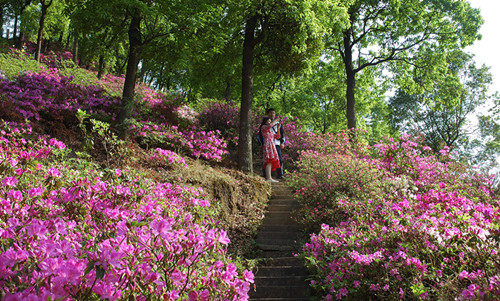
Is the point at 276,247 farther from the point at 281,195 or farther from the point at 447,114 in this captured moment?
the point at 447,114

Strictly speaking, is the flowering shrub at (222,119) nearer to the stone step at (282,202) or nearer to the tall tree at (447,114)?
the stone step at (282,202)

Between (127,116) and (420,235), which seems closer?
(420,235)

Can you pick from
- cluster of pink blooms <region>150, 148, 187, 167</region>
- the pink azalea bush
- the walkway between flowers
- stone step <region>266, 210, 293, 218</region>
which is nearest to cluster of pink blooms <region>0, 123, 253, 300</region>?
the pink azalea bush

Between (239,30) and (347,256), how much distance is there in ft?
28.1

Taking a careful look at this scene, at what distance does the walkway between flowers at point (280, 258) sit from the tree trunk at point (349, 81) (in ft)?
23.9

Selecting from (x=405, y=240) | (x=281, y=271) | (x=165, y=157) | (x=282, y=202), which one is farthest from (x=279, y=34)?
(x=405, y=240)

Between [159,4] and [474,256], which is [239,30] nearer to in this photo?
[159,4]

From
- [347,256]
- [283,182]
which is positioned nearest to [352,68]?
[283,182]

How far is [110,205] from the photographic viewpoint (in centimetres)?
254

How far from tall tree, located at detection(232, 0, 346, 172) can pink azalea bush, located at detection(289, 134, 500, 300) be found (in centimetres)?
367

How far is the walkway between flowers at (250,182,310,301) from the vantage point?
456 centimetres

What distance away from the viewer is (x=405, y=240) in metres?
3.25

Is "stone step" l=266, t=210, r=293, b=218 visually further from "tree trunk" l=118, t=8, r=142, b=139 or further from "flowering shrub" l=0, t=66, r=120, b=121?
"flowering shrub" l=0, t=66, r=120, b=121

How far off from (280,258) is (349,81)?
11615mm
